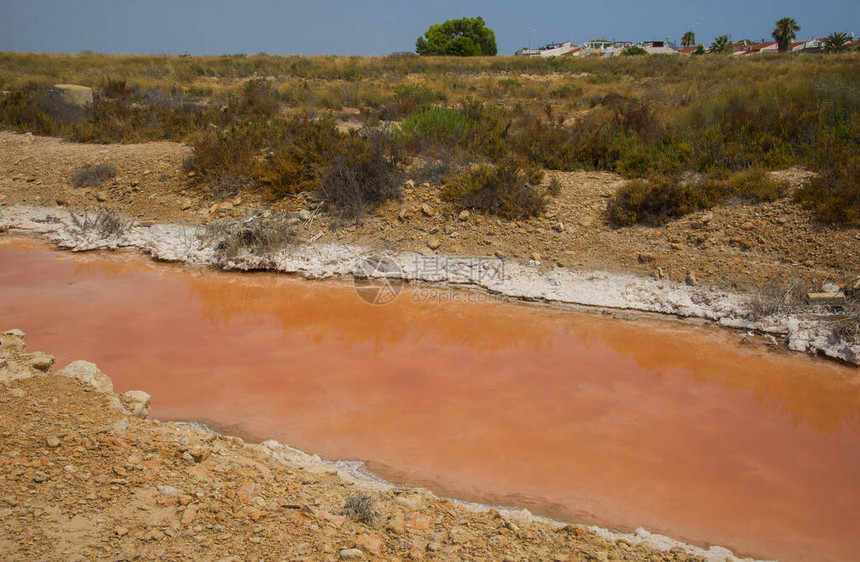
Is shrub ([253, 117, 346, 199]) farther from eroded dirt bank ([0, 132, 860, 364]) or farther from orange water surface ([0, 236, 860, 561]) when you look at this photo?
orange water surface ([0, 236, 860, 561])

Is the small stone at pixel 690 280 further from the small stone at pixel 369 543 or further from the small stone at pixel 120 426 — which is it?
the small stone at pixel 120 426

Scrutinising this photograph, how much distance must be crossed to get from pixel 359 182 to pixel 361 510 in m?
6.73

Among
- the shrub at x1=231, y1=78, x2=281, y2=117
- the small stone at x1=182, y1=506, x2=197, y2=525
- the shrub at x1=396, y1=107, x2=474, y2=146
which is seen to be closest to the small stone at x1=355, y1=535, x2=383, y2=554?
the small stone at x1=182, y1=506, x2=197, y2=525

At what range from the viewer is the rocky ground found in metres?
2.89

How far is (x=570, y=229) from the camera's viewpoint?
8641 mm

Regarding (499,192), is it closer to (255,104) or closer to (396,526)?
(396,526)

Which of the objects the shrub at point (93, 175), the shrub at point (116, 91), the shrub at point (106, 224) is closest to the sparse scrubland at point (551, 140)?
the shrub at point (116, 91)

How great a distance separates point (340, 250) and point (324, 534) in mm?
5778

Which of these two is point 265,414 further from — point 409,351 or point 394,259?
point 394,259

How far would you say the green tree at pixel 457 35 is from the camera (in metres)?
54.1

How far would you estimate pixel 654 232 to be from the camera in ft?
27.4

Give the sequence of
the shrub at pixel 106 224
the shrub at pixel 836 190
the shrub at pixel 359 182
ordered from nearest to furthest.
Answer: the shrub at pixel 836 190
the shrub at pixel 359 182
the shrub at pixel 106 224

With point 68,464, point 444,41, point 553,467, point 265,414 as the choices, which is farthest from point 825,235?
point 444,41

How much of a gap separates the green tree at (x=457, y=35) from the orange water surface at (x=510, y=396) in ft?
166
